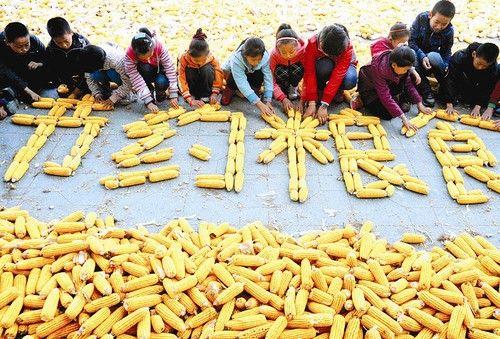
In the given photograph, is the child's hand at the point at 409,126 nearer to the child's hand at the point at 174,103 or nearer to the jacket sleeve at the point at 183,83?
the jacket sleeve at the point at 183,83

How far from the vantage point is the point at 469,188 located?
16.1 feet

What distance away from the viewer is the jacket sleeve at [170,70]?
588 centimetres

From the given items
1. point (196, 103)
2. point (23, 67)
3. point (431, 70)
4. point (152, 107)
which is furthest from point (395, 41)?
point (23, 67)

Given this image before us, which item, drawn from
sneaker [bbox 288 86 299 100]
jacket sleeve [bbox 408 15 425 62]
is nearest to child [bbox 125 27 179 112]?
sneaker [bbox 288 86 299 100]

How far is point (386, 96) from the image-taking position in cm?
567

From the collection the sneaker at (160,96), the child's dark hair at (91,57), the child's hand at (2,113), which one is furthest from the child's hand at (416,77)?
the child's hand at (2,113)

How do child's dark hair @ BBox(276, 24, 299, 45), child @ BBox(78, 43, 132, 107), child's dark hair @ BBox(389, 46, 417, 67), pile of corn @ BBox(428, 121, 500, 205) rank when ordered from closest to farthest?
pile of corn @ BBox(428, 121, 500, 205)
child's dark hair @ BBox(389, 46, 417, 67)
child's dark hair @ BBox(276, 24, 299, 45)
child @ BBox(78, 43, 132, 107)

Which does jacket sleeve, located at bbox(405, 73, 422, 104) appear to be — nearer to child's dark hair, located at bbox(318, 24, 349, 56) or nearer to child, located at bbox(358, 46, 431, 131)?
child, located at bbox(358, 46, 431, 131)

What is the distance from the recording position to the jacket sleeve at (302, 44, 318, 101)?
18.8ft

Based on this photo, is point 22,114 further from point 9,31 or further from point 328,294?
point 328,294

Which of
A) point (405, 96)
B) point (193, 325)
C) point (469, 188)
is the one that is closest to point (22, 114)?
point (193, 325)

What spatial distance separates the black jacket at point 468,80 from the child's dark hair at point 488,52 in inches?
11.1

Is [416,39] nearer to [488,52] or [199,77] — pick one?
[488,52]

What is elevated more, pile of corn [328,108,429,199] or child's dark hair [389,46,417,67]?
child's dark hair [389,46,417,67]
